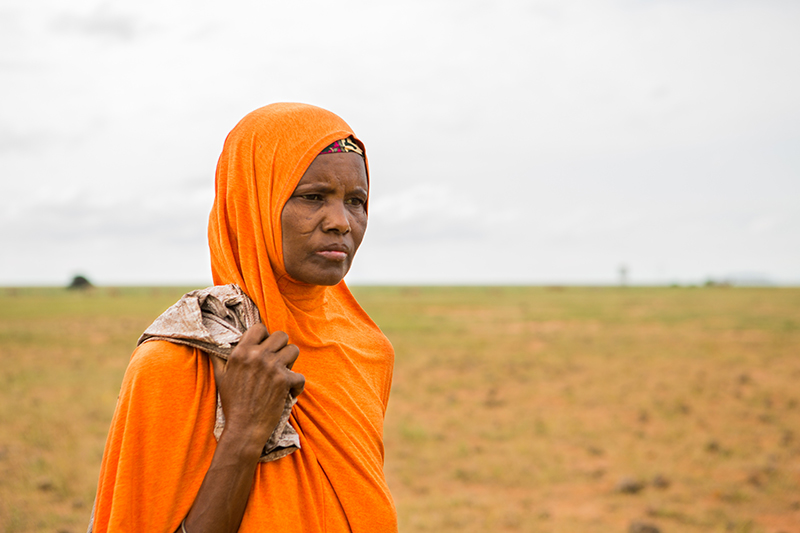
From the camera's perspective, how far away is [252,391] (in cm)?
129

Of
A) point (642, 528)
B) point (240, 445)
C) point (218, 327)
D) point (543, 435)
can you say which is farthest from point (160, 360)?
point (543, 435)

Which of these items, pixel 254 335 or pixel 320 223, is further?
pixel 320 223

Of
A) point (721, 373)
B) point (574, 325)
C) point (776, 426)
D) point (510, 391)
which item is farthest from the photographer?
point (574, 325)

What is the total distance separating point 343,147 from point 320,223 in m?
0.22

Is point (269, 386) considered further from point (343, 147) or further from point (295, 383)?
point (343, 147)

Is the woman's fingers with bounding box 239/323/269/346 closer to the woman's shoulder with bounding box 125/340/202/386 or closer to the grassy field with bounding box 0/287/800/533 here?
the woman's shoulder with bounding box 125/340/202/386

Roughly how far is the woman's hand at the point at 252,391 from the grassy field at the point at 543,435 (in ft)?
18.7

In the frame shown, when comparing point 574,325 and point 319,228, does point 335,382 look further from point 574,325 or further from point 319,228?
point 574,325

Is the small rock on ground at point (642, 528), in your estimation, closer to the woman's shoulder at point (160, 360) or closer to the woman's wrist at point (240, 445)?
the woman's wrist at point (240, 445)

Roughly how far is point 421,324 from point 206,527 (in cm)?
2981

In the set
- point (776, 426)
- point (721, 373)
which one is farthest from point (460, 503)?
point (721, 373)

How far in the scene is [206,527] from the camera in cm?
126

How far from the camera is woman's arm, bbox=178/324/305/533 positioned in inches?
49.9

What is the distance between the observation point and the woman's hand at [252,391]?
1.29 m
